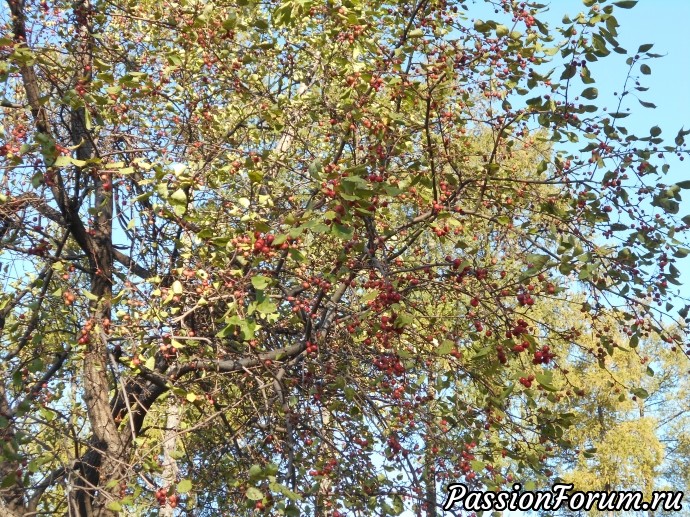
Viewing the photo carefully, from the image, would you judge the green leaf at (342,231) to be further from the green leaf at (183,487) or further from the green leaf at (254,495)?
the green leaf at (183,487)

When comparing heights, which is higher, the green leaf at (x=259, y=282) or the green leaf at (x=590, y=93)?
the green leaf at (x=590, y=93)

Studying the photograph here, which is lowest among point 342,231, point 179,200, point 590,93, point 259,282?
point 259,282

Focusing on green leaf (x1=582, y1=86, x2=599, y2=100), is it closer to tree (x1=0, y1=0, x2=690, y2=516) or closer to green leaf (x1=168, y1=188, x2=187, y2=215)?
tree (x1=0, y1=0, x2=690, y2=516)

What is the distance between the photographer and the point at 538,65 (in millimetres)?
5719

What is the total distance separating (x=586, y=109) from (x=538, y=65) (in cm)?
75

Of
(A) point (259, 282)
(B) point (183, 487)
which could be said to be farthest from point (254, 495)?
(A) point (259, 282)

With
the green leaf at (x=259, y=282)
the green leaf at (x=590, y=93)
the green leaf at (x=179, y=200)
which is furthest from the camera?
the green leaf at (x=590, y=93)

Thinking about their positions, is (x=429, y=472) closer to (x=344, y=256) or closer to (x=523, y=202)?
(x=344, y=256)

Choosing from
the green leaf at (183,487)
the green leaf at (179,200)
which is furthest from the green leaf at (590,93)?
the green leaf at (183,487)

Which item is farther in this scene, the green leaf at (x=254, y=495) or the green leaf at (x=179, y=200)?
the green leaf at (x=179, y=200)

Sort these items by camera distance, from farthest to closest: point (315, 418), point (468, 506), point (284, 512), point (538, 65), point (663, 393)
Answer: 1. point (663, 393)
2. point (315, 418)
3. point (538, 65)
4. point (468, 506)
5. point (284, 512)

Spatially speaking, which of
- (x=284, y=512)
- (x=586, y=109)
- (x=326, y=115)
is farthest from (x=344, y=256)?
(x=326, y=115)

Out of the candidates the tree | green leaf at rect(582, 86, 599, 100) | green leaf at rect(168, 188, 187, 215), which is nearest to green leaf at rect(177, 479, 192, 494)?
the tree

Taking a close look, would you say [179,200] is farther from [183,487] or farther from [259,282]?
[183,487]
